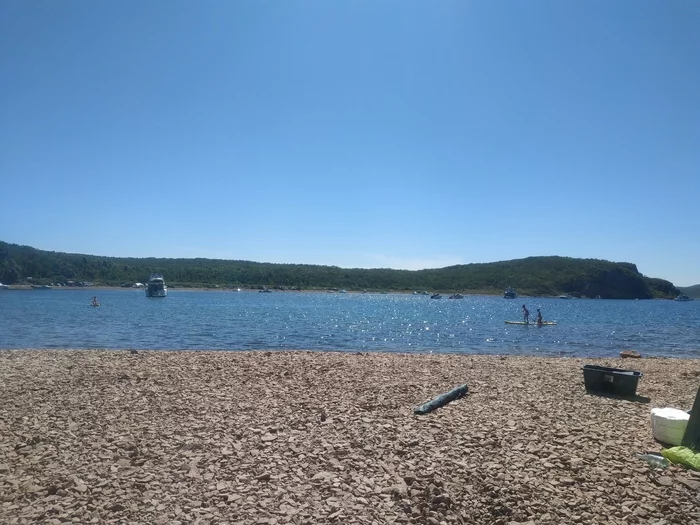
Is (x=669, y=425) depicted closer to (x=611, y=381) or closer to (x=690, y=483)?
(x=690, y=483)

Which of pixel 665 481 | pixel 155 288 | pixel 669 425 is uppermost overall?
pixel 669 425

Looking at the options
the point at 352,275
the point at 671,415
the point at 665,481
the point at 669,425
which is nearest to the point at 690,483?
the point at 665,481

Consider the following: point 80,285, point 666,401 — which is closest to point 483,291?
point 80,285

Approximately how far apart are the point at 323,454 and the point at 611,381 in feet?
25.4

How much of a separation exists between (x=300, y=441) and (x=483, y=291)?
139834 millimetres

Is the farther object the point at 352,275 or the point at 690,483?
the point at 352,275

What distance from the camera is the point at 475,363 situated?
16.8m

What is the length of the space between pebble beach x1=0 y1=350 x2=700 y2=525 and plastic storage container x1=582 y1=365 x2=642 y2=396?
1.18ft

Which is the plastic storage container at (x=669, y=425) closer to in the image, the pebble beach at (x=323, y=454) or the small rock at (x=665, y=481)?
the pebble beach at (x=323, y=454)

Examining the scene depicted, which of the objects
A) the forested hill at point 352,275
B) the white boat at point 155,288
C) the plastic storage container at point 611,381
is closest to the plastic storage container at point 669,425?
the plastic storage container at point 611,381

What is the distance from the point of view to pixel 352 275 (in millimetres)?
170750

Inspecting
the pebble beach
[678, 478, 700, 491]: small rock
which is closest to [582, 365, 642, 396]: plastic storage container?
the pebble beach

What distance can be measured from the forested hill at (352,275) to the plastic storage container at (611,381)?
131597 millimetres

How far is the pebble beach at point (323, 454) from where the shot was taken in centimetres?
558
